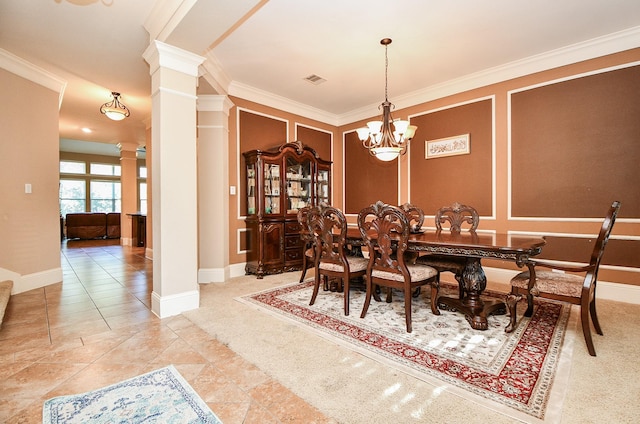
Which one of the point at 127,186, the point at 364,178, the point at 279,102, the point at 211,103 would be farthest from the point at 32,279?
the point at 364,178

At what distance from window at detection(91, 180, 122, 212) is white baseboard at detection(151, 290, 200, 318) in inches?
390

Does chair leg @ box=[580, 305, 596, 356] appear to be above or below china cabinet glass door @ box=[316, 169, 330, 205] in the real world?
below

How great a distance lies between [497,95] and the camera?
156 inches

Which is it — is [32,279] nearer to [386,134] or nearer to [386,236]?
[386,236]

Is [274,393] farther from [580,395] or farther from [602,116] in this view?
[602,116]

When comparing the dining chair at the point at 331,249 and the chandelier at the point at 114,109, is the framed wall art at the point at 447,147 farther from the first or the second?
the chandelier at the point at 114,109

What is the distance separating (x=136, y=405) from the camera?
1523mm

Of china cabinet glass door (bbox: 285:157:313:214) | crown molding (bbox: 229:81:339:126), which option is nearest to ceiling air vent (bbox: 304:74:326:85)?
crown molding (bbox: 229:81:339:126)

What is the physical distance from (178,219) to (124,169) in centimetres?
660

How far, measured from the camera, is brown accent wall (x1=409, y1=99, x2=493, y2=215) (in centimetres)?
409

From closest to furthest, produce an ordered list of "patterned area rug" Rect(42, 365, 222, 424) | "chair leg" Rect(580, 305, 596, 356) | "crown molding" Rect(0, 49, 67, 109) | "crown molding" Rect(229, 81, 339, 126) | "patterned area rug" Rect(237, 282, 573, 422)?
1. "patterned area rug" Rect(42, 365, 222, 424)
2. "patterned area rug" Rect(237, 282, 573, 422)
3. "chair leg" Rect(580, 305, 596, 356)
4. "crown molding" Rect(0, 49, 67, 109)
5. "crown molding" Rect(229, 81, 339, 126)

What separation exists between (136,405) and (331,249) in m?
1.87

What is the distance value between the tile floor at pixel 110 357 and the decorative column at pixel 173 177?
12.0 inches

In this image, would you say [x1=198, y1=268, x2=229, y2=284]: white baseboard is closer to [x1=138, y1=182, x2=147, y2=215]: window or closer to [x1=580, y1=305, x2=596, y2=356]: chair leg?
[x1=580, y1=305, x2=596, y2=356]: chair leg
